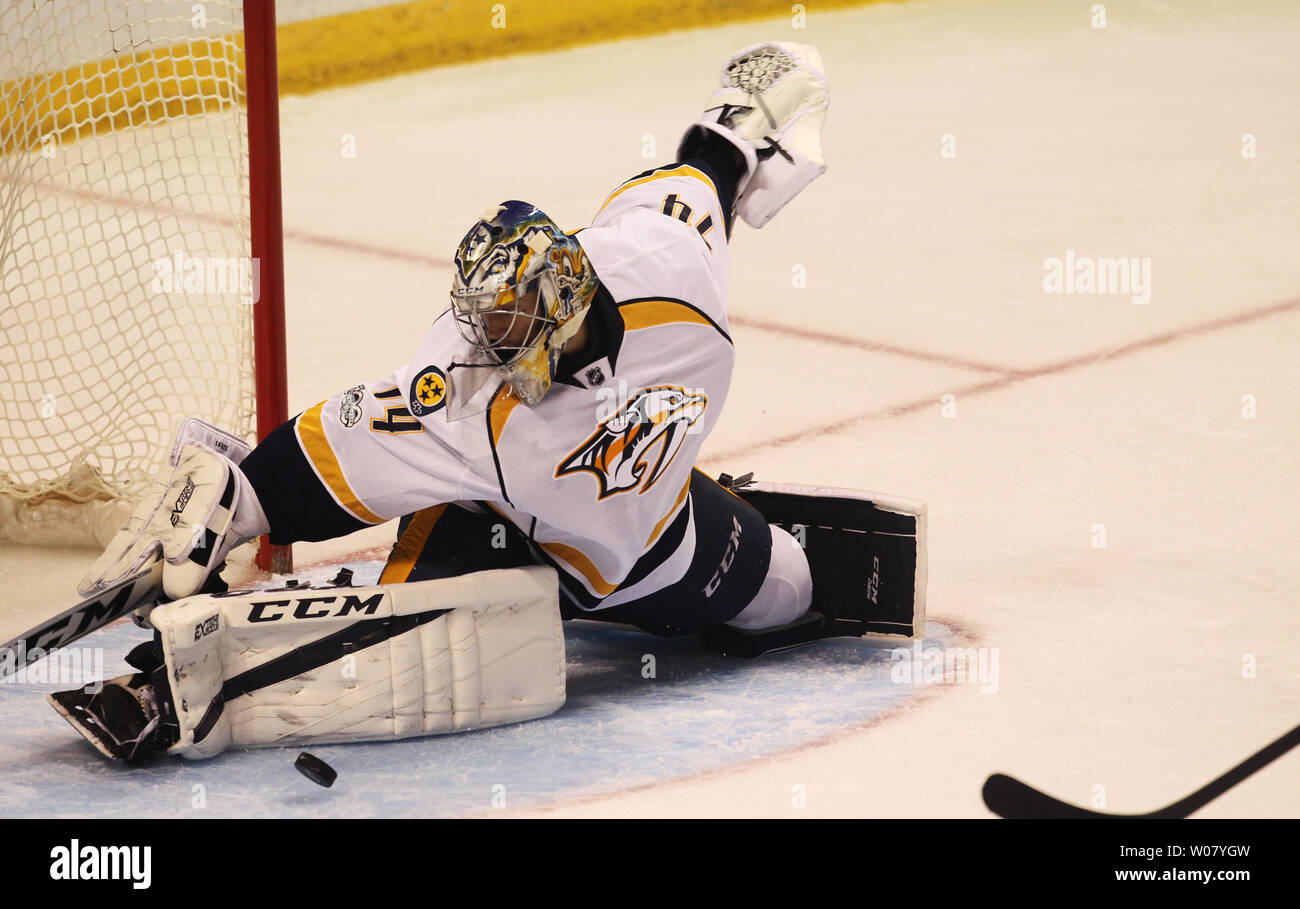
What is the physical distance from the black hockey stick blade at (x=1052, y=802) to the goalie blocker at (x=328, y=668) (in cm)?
68

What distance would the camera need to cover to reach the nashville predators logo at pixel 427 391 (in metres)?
2.65

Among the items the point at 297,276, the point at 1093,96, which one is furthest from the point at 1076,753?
the point at 1093,96

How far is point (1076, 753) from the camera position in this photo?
8.91 feet

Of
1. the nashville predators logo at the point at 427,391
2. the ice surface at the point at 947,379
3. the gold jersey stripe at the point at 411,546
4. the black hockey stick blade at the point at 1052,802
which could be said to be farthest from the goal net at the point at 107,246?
the black hockey stick blade at the point at 1052,802

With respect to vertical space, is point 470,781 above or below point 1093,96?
below

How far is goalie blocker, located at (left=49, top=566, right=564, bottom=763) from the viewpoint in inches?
103

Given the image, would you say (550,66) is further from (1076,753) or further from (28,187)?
(1076,753)

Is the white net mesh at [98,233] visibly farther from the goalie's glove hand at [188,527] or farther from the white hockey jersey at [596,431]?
the white hockey jersey at [596,431]

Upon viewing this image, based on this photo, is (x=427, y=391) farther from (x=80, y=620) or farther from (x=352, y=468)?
(x=80, y=620)

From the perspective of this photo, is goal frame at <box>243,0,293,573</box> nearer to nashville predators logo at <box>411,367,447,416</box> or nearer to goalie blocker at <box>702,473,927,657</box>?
nashville predators logo at <box>411,367,447,416</box>

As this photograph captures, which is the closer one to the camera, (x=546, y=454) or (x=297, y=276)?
(x=546, y=454)

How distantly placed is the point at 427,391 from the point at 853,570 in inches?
33.5

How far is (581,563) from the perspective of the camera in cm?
276

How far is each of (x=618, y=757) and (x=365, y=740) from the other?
368 mm
